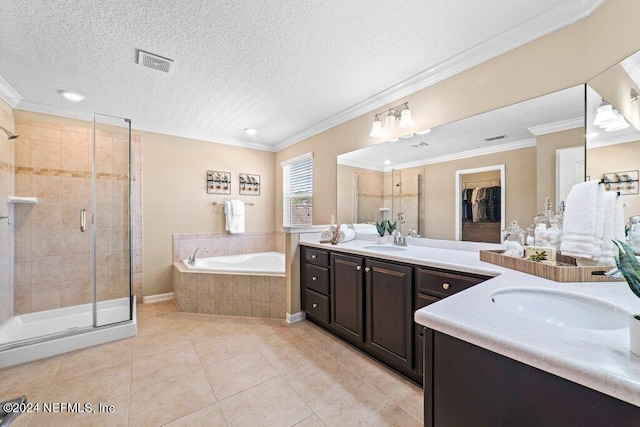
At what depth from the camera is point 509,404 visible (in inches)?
24.2

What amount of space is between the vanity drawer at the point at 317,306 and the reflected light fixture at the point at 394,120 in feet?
5.66

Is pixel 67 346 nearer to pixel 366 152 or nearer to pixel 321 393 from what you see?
pixel 321 393

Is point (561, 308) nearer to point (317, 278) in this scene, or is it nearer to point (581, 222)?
point (581, 222)

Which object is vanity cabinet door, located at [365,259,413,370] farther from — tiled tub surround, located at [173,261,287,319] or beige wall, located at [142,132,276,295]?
beige wall, located at [142,132,276,295]

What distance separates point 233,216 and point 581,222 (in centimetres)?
378

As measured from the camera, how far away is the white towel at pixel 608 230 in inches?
47.3

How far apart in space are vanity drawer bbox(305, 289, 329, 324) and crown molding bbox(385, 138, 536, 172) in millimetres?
1492

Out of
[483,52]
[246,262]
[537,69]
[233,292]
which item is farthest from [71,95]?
[537,69]

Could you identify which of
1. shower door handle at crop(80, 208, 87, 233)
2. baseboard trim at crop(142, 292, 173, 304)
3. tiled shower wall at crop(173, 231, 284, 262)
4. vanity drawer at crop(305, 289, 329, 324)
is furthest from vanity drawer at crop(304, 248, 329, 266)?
shower door handle at crop(80, 208, 87, 233)

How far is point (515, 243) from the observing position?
5.08 ft

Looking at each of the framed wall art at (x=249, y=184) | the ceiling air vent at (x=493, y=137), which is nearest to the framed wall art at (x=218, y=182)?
the framed wall art at (x=249, y=184)

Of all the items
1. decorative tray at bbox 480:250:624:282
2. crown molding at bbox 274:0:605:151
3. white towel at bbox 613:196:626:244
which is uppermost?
crown molding at bbox 274:0:605:151

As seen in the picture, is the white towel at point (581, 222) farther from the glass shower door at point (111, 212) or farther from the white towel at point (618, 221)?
the glass shower door at point (111, 212)

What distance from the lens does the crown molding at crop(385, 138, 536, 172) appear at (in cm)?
178
